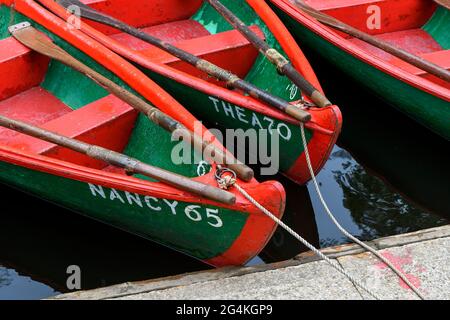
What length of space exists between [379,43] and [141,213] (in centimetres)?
242

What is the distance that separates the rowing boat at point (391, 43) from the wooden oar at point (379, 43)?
0.26 ft

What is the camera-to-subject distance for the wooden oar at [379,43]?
4.66 meters

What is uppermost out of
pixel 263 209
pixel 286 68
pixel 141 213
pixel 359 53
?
pixel 359 53

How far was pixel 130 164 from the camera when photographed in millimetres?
3535

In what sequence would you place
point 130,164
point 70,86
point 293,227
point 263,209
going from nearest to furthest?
point 263,209 < point 130,164 < point 293,227 < point 70,86

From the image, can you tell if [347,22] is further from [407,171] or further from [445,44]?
[407,171]

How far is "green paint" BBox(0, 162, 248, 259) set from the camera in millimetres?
3611

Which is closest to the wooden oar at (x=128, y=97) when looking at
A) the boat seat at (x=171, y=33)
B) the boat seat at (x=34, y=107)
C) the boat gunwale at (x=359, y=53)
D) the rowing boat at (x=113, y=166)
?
the rowing boat at (x=113, y=166)

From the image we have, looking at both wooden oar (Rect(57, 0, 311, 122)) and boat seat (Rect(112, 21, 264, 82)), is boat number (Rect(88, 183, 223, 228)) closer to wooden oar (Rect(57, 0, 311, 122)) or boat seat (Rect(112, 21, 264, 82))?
wooden oar (Rect(57, 0, 311, 122))

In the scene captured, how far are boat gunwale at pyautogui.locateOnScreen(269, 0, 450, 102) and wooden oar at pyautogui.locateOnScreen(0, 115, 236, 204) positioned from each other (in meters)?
1.94

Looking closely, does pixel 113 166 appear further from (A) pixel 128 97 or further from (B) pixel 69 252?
(B) pixel 69 252

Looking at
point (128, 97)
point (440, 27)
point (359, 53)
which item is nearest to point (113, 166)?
point (128, 97)

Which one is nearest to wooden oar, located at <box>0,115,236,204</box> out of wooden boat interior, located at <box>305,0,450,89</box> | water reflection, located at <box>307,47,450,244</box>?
water reflection, located at <box>307,47,450,244</box>

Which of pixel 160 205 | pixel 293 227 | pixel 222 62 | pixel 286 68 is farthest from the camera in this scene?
pixel 222 62
